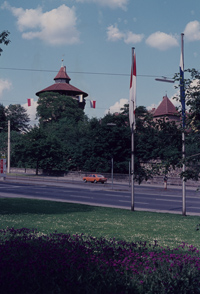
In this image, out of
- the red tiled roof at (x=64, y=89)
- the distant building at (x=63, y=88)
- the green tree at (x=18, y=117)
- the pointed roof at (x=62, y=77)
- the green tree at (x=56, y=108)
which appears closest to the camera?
the green tree at (x=56, y=108)

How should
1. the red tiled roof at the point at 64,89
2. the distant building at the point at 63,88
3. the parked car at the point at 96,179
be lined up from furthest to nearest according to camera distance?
the distant building at the point at 63,88, the red tiled roof at the point at 64,89, the parked car at the point at 96,179

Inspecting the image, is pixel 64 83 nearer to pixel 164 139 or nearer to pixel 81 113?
pixel 81 113

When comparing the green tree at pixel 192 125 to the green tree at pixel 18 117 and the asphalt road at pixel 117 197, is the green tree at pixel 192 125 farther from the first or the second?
the green tree at pixel 18 117

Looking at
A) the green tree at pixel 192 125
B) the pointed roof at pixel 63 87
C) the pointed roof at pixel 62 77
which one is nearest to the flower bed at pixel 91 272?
the green tree at pixel 192 125

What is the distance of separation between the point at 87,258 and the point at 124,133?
4753cm

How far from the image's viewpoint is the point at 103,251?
607cm

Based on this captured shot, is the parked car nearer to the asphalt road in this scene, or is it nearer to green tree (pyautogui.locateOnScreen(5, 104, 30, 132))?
the asphalt road

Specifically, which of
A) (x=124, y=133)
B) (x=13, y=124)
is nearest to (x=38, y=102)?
(x=13, y=124)

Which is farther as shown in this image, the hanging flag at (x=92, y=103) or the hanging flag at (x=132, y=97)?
the hanging flag at (x=92, y=103)

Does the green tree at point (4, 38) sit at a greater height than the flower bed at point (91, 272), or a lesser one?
greater

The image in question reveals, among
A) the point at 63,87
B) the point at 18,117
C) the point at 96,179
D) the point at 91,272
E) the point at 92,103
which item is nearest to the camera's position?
the point at 91,272

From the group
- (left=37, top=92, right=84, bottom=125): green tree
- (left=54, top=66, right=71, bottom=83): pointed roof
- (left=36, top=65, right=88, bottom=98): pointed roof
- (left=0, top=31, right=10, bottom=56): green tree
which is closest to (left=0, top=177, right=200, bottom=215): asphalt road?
(left=0, top=31, right=10, bottom=56): green tree

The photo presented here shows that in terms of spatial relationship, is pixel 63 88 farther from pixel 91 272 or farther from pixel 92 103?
pixel 91 272

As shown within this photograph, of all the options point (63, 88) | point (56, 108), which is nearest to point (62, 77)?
point (63, 88)
